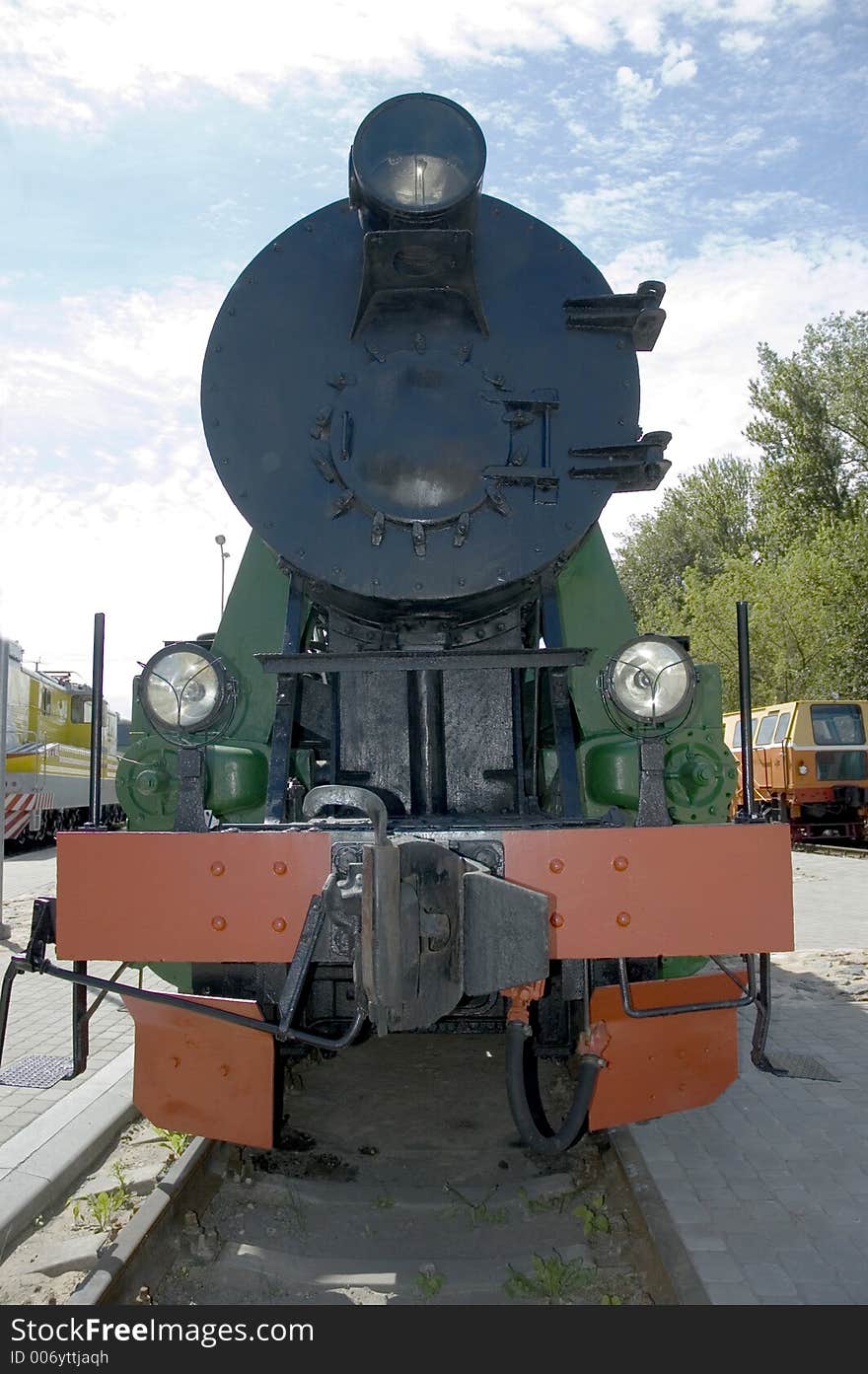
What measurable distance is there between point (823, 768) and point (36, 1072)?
13.6 metres

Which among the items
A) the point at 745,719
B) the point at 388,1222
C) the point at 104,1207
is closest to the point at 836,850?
the point at 388,1222

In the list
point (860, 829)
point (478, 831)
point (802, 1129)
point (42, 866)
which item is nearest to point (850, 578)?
point (860, 829)

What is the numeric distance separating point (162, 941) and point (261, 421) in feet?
5.71

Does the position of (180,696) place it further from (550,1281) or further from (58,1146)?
(550,1281)

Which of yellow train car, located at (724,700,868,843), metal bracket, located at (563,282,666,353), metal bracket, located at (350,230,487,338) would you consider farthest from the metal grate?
yellow train car, located at (724,700,868,843)

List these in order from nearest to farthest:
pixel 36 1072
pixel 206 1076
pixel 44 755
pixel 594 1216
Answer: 1. pixel 594 1216
2. pixel 206 1076
3. pixel 36 1072
4. pixel 44 755

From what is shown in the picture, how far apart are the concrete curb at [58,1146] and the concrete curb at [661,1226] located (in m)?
1.75

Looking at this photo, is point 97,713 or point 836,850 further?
point 836,850

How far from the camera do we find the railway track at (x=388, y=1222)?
2646mm

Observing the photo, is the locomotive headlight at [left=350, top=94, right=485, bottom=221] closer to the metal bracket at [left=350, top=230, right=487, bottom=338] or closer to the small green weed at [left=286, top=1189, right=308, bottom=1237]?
the metal bracket at [left=350, top=230, right=487, bottom=338]

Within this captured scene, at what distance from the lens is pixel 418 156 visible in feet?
10.9

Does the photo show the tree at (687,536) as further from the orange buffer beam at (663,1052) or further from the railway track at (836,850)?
the orange buffer beam at (663,1052)
